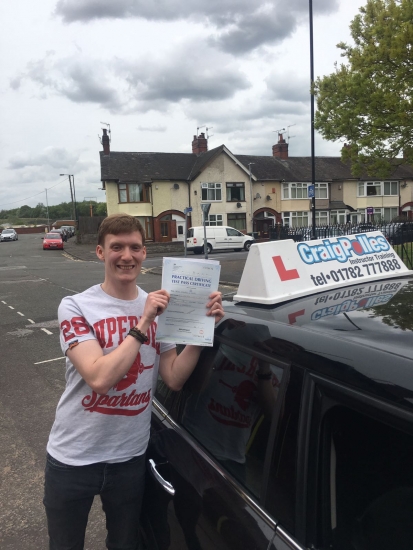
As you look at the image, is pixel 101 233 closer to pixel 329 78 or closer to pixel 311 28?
pixel 329 78

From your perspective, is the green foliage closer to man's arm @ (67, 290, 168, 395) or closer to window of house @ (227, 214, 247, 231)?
window of house @ (227, 214, 247, 231)

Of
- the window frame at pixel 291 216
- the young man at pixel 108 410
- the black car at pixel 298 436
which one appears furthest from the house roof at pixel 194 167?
the black car at pixel 298 436

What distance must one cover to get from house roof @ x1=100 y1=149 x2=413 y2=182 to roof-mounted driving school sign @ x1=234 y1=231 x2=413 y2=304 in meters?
37.3

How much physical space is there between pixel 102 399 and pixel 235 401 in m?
0.52

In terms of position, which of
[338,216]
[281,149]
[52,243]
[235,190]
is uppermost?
[281,149]

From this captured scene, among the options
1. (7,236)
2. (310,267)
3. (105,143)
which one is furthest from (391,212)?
(310,267)

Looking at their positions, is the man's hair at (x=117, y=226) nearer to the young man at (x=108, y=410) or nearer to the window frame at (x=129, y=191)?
the young man at (x=108, y=410)

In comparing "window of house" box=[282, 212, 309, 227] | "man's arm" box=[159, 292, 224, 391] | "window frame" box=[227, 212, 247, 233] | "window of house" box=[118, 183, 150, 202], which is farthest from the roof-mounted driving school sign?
"window of house" box=[282, 212, 309, 227]

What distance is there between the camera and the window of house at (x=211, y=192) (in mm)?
40438

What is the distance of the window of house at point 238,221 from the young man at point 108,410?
39939 millimetres

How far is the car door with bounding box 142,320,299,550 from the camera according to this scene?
1400 mm

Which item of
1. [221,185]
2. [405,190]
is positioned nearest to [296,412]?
A: [221,185]

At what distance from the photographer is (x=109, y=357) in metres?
1.61

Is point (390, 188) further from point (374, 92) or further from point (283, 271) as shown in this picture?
point (283, 271)
